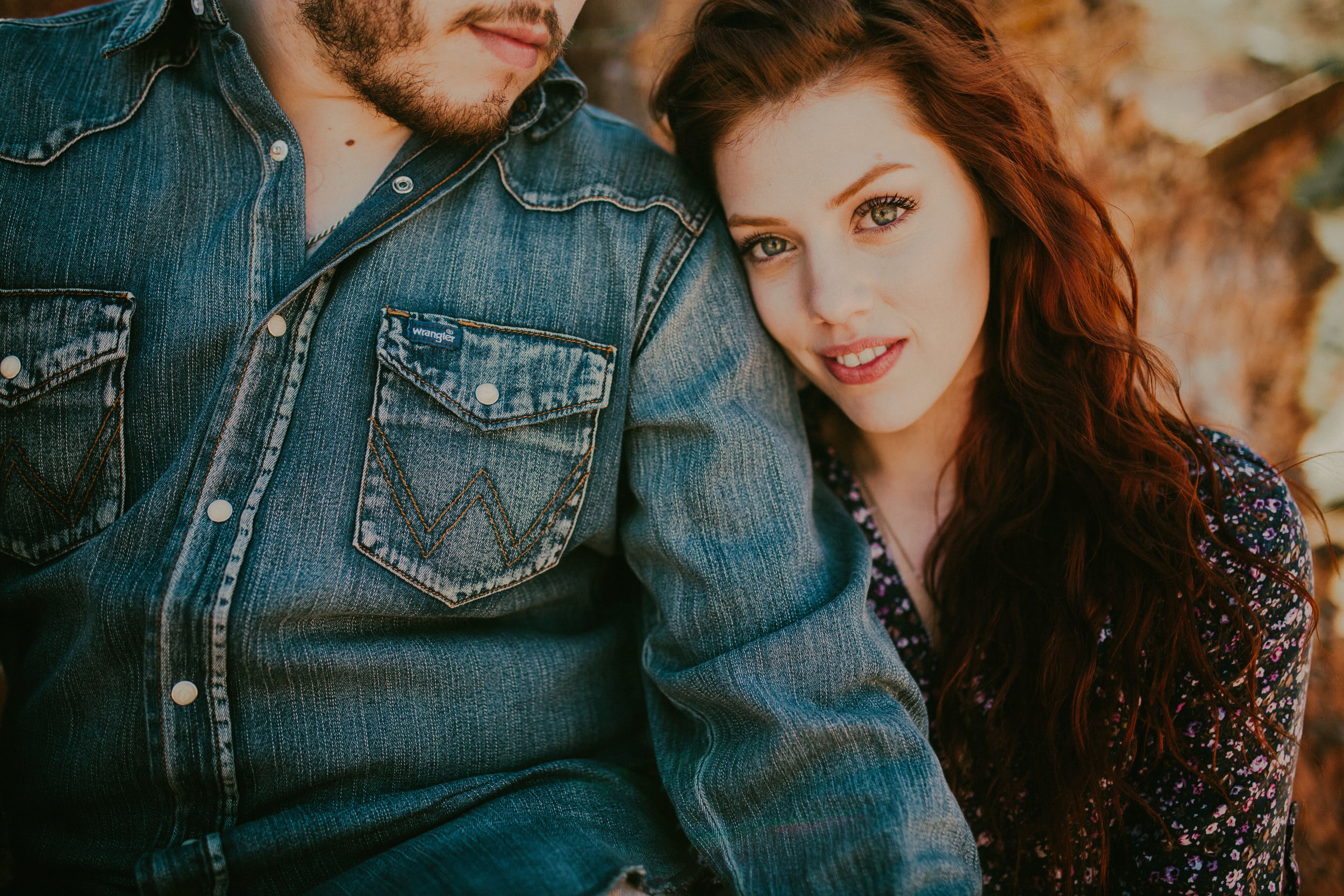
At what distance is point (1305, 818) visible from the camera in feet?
8.61

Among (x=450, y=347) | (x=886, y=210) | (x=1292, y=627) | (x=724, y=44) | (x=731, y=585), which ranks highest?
(x=724, y=44)

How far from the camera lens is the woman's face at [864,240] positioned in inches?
65.2

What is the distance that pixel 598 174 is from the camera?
1819mm

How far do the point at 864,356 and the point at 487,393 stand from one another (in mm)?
746

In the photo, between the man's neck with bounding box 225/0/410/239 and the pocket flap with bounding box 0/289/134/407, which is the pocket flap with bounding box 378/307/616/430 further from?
the pocket flap with bounding box 0/289/134/407

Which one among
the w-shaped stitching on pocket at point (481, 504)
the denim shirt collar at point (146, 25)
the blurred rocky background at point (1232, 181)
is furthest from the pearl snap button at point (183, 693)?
the blurred rocky background at point (1232, 181)

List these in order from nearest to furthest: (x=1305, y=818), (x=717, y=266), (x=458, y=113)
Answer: (x=458, y=113) → (x=717, y=266) → (x=1305, y=818)

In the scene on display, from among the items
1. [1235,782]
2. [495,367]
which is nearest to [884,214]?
[495,367]

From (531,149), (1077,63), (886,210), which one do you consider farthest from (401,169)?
(1077,63)

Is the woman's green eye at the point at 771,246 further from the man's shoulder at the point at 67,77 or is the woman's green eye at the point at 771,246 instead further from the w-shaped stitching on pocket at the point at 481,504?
the man's shoulder at the point at 67,77

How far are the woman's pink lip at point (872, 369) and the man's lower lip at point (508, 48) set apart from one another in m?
0.85

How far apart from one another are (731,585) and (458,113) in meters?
1.04

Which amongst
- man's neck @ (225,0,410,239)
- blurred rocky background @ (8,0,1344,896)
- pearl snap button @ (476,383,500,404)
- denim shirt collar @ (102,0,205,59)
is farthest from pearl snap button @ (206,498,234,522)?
blurred rocky background @ (8,0,1344,896)

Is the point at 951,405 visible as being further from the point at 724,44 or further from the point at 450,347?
the point at 450,347
